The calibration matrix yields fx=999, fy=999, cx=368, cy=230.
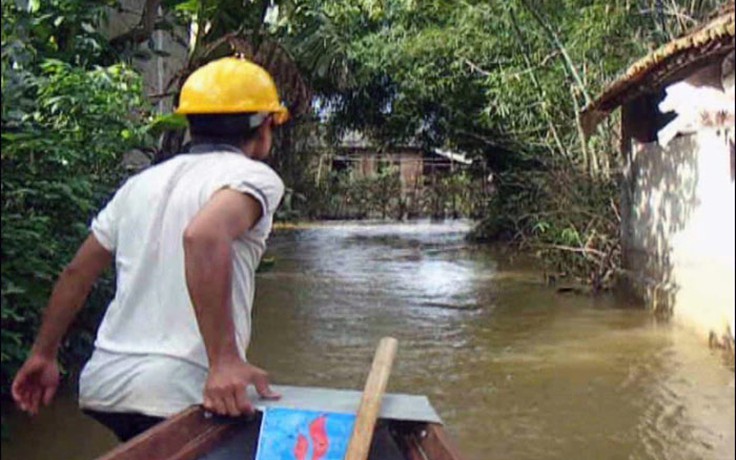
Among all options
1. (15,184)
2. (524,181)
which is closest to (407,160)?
(524,181)

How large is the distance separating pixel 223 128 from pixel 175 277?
40 cm

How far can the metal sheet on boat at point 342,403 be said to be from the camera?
8.96 ft

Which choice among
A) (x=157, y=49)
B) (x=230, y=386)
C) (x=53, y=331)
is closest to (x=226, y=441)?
(x=230, y=386)

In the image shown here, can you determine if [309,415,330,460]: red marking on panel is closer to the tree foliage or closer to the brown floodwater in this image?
the brown floodwater

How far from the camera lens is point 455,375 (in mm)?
7430

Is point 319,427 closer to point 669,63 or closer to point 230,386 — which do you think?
point 230,386

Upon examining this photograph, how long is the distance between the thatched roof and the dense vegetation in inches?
53.4

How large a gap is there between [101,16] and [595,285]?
661 centimetres

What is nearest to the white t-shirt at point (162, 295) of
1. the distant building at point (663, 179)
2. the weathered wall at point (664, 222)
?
the distant building at point (663, 179)

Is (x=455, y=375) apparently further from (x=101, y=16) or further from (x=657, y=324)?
(x=101, y=16)

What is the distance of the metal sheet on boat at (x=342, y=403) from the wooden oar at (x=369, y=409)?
3.4 inches

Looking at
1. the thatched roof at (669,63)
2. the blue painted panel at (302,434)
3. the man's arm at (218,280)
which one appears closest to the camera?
the man's arm at (218,280)

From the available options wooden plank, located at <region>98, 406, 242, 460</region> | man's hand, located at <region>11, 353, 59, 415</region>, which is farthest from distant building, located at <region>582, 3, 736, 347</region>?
man's hand, located at <region>11, 353, 59, 415</region>

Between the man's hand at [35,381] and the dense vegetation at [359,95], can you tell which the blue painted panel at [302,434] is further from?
the dense vegetation at [359,95]
